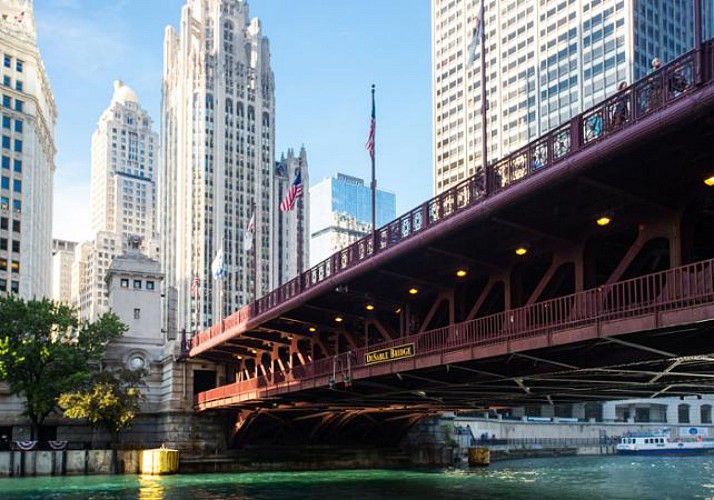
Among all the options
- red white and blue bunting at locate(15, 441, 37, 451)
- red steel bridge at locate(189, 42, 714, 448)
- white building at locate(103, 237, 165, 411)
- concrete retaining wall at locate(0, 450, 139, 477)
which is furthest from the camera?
white building at locate(103, 237, 165, 411)

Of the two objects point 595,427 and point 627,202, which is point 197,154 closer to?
point 595,427

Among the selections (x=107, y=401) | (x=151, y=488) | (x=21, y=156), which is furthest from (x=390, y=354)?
(x=21, y=156)

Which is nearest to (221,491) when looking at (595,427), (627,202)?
(627,202)

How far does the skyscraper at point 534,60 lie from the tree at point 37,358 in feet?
300

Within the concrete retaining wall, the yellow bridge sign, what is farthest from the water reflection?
the yellow bridge sign

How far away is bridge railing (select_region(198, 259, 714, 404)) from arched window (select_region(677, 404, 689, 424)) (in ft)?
450

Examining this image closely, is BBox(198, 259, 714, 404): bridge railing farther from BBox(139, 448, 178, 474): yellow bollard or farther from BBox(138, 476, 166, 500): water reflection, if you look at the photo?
BBox(139, 448, 178, 474): yellow bollard

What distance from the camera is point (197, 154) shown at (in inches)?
7741

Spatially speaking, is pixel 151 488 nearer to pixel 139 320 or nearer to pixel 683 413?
pixel 139 320

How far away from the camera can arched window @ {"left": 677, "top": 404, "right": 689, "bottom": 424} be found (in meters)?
170

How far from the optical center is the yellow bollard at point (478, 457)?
91.4m

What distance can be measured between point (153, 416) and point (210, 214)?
376ft

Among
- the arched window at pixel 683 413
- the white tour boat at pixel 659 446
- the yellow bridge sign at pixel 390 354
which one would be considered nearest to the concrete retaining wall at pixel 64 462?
the yellow bridge sign at pixel 390 354

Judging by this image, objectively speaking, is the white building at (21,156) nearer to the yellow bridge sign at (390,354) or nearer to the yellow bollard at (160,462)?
the yellow bollard at (160,462)
